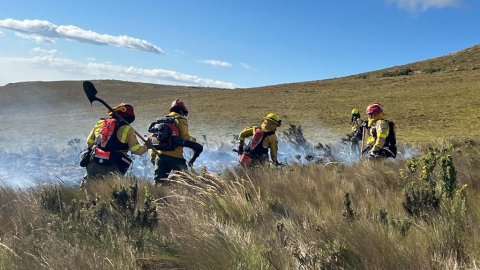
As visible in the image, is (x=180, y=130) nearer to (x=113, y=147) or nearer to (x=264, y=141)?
(x=113, y=147)

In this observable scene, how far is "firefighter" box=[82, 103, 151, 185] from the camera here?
646cm

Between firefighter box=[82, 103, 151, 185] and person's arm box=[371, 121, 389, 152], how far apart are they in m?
4.68

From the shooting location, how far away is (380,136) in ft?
28.2

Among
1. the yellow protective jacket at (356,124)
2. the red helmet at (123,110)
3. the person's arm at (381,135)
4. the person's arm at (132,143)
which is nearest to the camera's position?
the person's arm at (132,143)

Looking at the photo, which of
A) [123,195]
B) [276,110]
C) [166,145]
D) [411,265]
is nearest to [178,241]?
[123,195]

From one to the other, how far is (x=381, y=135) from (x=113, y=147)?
5.26m

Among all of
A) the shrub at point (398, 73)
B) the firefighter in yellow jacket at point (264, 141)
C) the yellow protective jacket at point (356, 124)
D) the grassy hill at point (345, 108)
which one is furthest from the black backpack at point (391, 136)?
the shrub at point (398, 73)

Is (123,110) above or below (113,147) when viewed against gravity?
above

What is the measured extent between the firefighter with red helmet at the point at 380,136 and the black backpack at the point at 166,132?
4.00 m

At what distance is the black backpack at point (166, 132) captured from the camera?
713 cm

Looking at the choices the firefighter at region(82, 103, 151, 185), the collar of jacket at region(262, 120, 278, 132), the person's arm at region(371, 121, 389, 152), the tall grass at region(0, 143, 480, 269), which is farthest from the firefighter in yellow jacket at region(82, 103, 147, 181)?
the person's arm at region(371, 121, 389, 152)

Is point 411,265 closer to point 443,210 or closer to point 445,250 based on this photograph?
point 445,250

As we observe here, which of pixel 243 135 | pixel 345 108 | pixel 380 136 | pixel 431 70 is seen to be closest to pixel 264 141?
pixel 243 135

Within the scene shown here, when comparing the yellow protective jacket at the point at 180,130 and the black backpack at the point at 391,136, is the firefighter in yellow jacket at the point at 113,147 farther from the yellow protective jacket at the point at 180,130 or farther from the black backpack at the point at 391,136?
the black backpack at the point at 391,136
